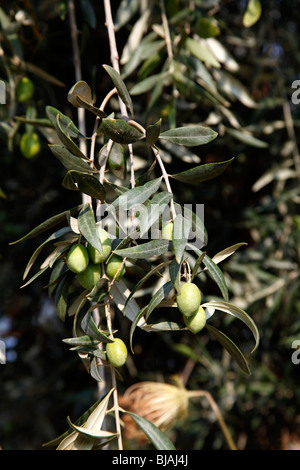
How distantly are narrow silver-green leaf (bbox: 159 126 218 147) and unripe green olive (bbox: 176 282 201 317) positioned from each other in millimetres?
209

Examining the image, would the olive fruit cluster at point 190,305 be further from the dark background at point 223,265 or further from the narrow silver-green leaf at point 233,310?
the dark background at point 223,265

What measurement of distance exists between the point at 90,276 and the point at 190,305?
141 mm

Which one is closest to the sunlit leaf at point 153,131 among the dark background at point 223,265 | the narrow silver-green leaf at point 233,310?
the narrow silver-green leaf at point 233,310

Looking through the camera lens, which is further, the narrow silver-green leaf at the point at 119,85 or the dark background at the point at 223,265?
the dark background at the point at 223,265

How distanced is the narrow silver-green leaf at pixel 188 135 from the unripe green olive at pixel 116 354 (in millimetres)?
277

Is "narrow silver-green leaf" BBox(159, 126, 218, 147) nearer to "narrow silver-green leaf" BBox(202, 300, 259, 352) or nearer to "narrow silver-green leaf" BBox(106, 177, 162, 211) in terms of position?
"narrow silver-green leaf" BBox(106, 177, 162, 211)

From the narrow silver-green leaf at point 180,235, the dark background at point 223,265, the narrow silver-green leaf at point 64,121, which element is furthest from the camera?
the dark background at point 223,265

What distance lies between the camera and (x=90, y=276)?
0.63 metres

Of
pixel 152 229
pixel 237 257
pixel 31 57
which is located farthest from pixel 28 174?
pixel 152 229

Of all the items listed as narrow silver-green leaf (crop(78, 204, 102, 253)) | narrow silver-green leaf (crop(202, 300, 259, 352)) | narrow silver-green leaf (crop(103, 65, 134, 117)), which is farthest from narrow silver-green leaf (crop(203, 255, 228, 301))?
narrow silver-green leaf (crop(103, 65, 134, 117))

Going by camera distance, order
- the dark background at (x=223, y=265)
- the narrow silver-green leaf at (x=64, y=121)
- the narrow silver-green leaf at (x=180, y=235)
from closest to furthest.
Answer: the narrow silver-green leaf at (x=180, y=235) → the narrow silver-green leaf at (x=64, y=121) → the dark background at (x=223, y=265)

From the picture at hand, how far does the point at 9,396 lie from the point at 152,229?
1752 mm

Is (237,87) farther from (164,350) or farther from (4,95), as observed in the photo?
(164,350)

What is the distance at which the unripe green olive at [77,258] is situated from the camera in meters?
0.60
